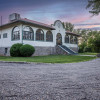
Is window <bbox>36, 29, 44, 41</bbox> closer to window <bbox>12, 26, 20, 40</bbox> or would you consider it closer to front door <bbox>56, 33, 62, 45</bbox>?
window <bbox>12, 26, 20, 40</bbox>

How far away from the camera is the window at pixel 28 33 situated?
1541 cm

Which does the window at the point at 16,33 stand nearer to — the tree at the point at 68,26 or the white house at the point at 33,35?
the white house at the point at 33,35

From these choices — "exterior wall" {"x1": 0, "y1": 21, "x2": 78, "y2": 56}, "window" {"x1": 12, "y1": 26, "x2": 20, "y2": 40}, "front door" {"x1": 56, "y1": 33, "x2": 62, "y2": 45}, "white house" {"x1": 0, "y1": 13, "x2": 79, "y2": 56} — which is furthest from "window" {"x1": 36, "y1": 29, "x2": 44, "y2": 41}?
"front door" {"x1": 56, "y1": 33, "x2": 62, "y2": 45}

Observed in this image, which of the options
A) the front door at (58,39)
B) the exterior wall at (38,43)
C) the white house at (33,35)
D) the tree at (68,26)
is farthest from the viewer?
the tree at (68,26)

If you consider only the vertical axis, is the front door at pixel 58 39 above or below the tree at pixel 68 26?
below

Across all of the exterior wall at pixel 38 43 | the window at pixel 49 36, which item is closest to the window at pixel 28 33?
the exterior wall at pixel 38 43

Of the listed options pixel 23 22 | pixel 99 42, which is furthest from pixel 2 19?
pixel 99 42

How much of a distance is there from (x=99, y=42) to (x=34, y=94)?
2021 centimetres

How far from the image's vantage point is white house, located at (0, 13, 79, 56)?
605 inches

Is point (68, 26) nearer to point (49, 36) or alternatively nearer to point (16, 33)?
point (49, 36)

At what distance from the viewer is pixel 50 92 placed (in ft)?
8.14

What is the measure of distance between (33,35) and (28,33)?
926mm

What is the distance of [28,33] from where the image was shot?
51.8ft

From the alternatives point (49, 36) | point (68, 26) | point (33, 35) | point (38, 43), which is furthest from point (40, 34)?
point (68, 26)
